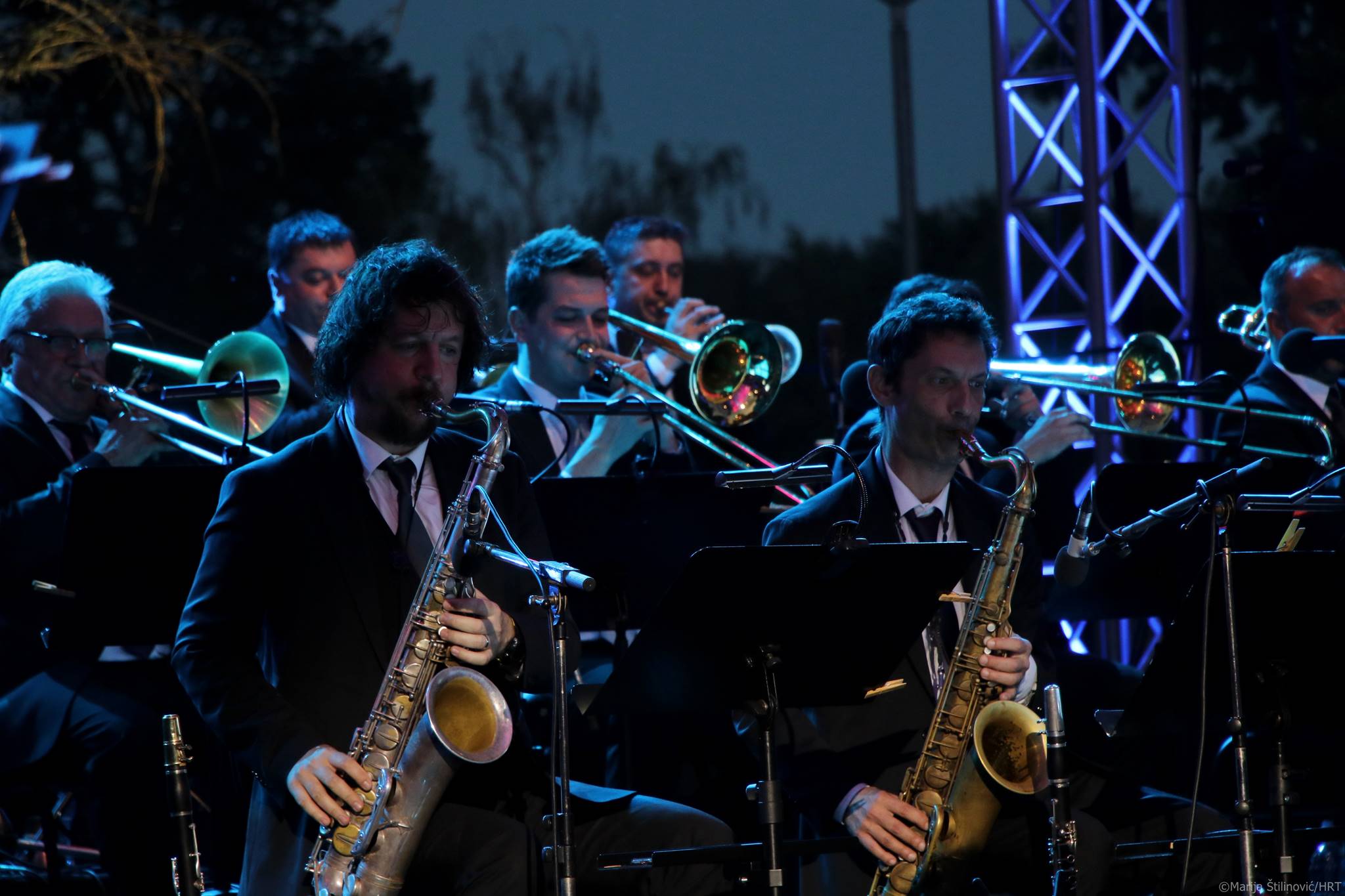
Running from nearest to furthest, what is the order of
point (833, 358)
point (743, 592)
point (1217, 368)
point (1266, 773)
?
1. point (743, 592)
2. point (1266, 773)
3. point (833, 358)
4. point (1217, 368)

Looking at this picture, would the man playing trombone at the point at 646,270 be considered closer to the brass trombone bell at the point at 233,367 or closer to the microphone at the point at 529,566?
the brass trombone bell at the point at 233,367

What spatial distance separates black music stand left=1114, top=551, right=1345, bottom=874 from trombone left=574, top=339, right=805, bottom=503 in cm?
148

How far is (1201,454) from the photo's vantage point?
7.11 m

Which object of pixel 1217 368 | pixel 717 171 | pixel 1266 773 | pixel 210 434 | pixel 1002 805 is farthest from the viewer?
pixel 717 171

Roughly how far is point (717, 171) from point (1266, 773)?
33.7 ft

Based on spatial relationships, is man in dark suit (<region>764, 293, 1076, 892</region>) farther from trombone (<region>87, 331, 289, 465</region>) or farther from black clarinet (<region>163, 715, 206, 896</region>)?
trombone (<region>87, 331, 289, 465</region>)

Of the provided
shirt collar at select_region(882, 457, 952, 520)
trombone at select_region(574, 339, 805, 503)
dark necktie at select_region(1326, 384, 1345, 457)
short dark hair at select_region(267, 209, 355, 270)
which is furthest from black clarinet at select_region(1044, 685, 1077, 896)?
short dark hair at select_region(267, 209, 355, 270)

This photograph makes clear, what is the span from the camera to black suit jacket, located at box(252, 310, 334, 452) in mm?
5230

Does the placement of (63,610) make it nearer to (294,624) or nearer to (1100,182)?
(294,624)

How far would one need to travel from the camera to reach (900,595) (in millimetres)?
3406

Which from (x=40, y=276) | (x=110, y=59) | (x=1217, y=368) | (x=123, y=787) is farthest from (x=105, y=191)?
(x=1217, y=368)

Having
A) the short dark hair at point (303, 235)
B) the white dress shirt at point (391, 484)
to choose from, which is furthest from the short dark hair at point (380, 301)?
the short dark hair at point (303, 235)

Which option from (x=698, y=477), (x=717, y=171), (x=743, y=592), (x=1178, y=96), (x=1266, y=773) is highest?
(x=717, y=171)

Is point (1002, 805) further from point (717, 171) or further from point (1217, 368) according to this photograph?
point (717, 171)
